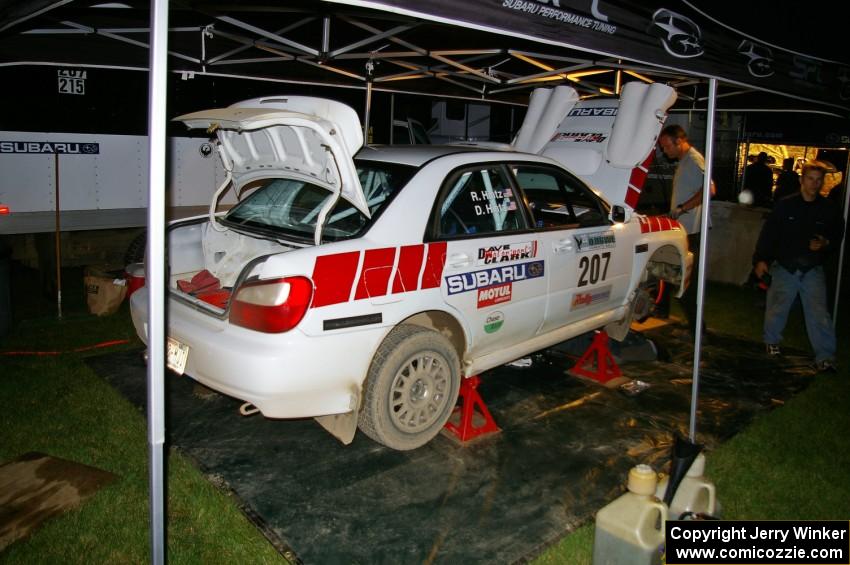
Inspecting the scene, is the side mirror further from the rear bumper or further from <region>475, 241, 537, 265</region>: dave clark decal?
the rear bumper

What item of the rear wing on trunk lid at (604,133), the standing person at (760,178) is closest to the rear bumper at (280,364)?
the rear wing on trunk lid at (604,133)

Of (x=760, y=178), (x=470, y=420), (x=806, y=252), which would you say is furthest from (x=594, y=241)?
(x=760, y=178)

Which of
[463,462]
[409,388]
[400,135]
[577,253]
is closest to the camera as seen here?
[409,388]

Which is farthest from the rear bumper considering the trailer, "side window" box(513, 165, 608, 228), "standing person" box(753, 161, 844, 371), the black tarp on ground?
"standing person" box(753, 161, 844, 371)

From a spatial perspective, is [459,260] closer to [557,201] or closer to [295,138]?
[295,138]

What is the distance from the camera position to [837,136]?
12.7 metres

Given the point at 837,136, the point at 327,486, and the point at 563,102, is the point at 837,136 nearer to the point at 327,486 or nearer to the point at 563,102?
the point at 563,102

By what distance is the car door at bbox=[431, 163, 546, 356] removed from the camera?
3.97 metres

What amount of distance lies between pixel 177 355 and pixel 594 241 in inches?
118

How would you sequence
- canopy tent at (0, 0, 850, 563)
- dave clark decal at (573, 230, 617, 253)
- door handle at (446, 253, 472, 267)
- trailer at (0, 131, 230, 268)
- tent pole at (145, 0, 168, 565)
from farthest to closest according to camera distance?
trailer at (0, 131, 230, 268)
dave clark decal at (573, 230, 617, 253)
door handle at (446, 253, 472, 267)
canopy tent at (0, 0, 850, 563)
tent pole at (145, 0, 168, 565)

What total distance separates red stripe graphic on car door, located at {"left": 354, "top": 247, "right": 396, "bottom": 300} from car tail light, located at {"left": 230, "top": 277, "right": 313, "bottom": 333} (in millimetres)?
305

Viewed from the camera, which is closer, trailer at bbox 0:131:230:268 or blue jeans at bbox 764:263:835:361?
blue jeans at bbox 764:263:835:361

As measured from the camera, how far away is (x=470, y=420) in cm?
432

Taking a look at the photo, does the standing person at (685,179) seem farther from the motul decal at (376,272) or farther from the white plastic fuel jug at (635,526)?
the white plastic fuel jug at (635,526)
